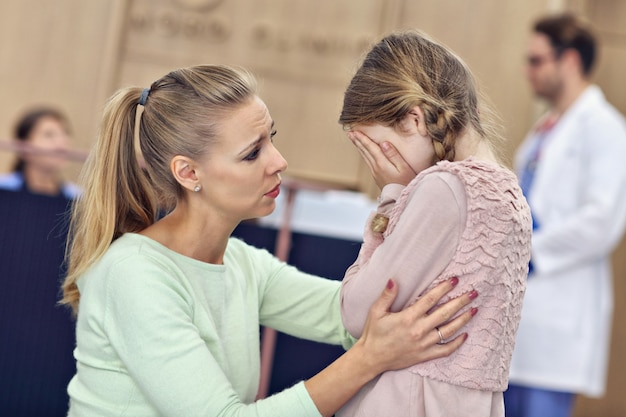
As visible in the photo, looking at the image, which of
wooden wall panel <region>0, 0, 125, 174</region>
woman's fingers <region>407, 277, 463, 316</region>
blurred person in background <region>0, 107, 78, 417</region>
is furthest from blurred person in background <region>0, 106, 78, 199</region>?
woman's fingers <region>407, 277, 463, 316</region>

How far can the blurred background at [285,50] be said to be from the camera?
442cm

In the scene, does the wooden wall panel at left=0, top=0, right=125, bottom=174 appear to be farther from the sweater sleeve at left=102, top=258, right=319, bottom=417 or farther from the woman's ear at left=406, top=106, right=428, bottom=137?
the woman's ear at left=406, top=106, right=428, bottom=137

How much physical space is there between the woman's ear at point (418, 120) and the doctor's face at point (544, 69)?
2.13m

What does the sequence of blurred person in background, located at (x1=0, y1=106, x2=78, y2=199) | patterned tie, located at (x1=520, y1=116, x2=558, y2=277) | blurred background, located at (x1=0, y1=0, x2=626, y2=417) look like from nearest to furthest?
patterned tie, located at (x1=520, y1=116, x2=558, y2=277), blurred person in background, located at (x1=0, y1=106, x2=78, y2=199), blurred background, located at (x1=0, y1=0, x2=626, y2=417)

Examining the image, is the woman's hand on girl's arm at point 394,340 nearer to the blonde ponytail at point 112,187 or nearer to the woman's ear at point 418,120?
the woman's ear at point 418,120

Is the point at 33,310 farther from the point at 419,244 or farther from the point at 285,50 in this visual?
the point at 285,50

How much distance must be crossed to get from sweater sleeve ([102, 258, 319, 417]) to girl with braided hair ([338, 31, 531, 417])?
18 centimetres

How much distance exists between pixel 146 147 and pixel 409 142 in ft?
1.63

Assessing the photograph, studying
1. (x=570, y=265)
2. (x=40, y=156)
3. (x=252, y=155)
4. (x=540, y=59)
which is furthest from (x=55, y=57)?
(x=252, y=155)

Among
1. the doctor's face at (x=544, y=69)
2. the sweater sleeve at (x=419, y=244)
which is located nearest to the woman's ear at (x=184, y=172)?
the sweater sleeve at (x=419, y=244)

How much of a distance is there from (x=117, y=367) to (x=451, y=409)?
57 cm

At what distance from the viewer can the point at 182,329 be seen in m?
1.48

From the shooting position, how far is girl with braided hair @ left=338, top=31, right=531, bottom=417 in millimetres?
1399

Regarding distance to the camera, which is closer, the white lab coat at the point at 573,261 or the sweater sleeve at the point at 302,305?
the sweater sleeve at the point at 302,305
